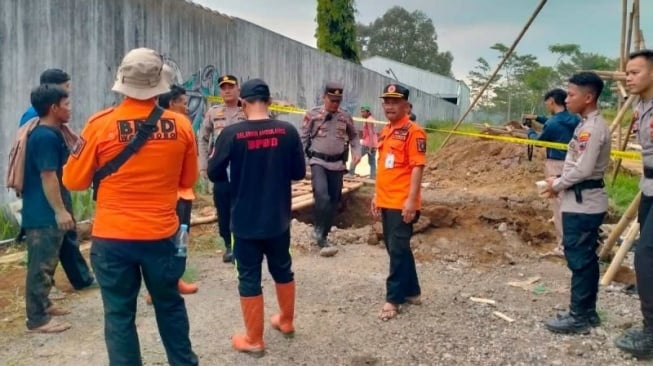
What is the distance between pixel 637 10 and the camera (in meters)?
7.42

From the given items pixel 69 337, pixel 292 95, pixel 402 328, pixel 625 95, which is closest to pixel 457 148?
pixel 292 95

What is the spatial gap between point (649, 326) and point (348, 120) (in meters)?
3.78

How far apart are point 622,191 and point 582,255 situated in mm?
6043

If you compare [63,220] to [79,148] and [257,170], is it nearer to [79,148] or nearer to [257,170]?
[79,148]

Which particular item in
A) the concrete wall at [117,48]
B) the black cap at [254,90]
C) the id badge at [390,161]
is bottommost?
the id badge at [390,161]

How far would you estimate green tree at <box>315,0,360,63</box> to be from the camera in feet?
72.7

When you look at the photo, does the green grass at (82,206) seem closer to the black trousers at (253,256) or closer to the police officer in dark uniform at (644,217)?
the black trousers at (253,256)

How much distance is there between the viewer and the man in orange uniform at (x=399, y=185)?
4.66m

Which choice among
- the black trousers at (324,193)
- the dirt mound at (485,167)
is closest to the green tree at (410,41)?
the dirt mound at (485,167)

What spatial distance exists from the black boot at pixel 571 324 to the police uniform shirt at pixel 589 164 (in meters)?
0.79

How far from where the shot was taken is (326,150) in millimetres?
6691

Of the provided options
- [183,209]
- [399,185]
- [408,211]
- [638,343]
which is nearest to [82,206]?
[183,209]

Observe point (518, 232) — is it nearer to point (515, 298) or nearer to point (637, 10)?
point (515, 298)

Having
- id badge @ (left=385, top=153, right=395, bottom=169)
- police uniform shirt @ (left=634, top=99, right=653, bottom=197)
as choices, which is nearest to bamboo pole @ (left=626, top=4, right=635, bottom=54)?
police uniform shirt @ (left=634, top=99, right=653, bottom=197)
